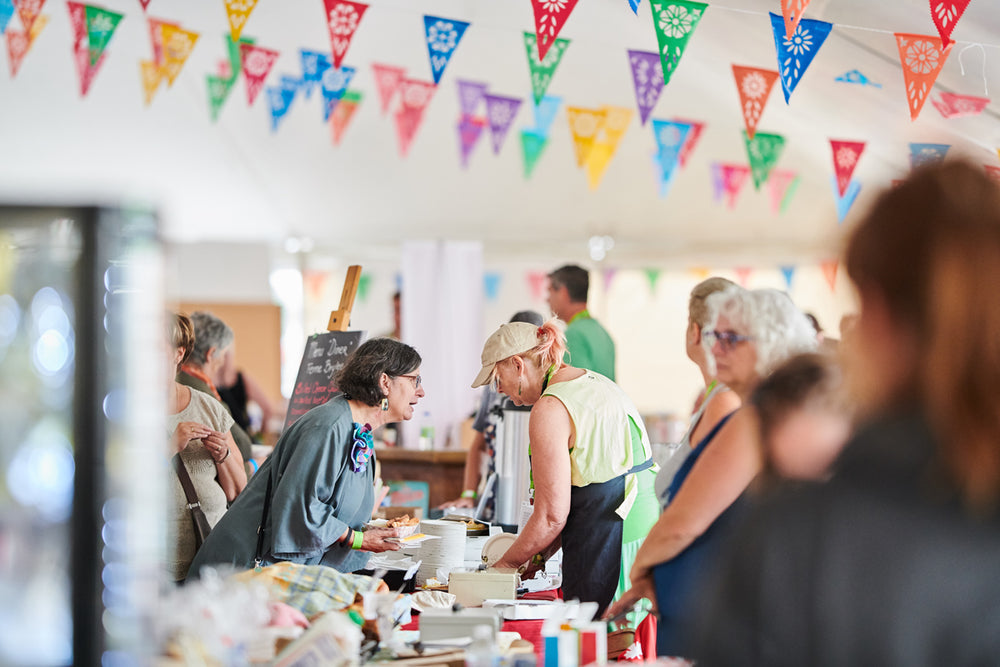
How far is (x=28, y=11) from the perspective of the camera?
5.00 m

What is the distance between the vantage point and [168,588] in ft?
5.09

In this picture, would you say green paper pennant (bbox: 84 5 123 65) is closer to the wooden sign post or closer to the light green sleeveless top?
the wooden sign post

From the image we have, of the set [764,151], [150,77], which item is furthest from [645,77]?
[150,77]

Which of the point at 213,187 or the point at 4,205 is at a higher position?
the point at 213,187

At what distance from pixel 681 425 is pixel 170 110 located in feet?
16.4

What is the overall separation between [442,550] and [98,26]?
377 centimetres

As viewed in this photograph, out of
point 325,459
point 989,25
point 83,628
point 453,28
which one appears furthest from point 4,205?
point 989,25

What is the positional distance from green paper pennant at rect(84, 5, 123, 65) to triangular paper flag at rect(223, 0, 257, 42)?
129 centimetres

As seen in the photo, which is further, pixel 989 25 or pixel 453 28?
pixel 453 28

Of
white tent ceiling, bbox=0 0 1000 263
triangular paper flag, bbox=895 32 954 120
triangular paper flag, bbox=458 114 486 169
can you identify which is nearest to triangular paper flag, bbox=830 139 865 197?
white tent ceiling, bbox=0 0 1000 263

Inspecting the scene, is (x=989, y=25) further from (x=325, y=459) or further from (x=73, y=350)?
(x=73, y=350)

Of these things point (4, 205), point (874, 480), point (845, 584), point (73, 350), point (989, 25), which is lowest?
point (845, 584)

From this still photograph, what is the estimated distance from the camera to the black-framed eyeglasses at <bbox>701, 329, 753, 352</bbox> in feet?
6.13

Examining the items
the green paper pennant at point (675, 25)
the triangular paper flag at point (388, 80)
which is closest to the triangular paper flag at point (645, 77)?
the green paper pennant at point (675, 25)
